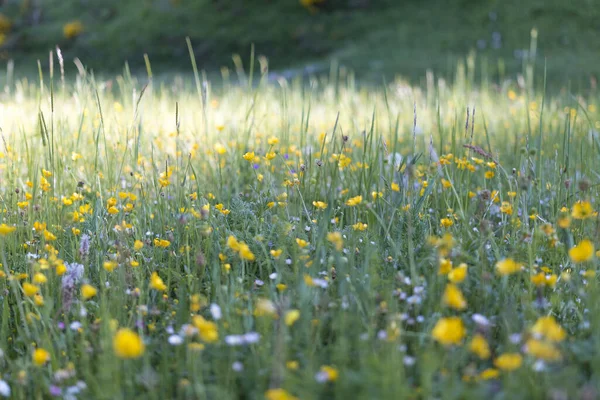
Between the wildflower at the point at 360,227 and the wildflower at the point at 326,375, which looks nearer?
the wildflower at the point at 326,375

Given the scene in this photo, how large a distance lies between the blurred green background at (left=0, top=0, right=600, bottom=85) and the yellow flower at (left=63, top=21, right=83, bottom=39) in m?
0.02

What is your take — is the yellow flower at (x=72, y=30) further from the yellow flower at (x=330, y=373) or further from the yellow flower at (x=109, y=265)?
the yellow flower at (x=330, y=373)

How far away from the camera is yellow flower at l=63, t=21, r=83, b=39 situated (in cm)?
1434

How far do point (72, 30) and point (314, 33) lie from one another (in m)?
6.23

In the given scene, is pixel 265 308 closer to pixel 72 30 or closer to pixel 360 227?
pixel 360 227

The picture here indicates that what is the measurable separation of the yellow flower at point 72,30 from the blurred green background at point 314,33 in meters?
0.02

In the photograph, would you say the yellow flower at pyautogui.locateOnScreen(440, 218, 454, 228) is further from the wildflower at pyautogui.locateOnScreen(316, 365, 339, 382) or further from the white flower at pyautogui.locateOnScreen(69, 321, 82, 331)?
the white flower at pyautogui.locateOnScreen(69, 321, 82, 331)

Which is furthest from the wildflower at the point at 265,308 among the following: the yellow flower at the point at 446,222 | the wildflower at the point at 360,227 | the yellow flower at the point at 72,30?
the yellow flower at the point at 72,30

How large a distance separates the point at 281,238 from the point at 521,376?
3.29 feet

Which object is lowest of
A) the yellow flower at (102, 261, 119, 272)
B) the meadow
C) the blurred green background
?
the meadow

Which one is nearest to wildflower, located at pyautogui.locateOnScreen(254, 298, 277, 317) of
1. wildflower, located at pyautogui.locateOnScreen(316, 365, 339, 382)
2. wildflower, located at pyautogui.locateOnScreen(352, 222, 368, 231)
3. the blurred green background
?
wildflower, located at pyautogui.locateOnScreen(316, 365, 339, 382)

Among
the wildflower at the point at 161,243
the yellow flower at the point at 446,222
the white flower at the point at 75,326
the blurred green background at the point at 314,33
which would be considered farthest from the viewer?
the blurred green background at the point at 314,33

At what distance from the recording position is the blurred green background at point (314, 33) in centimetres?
1098

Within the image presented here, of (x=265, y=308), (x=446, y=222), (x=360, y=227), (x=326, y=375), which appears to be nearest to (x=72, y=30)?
(x=360, y=227)
